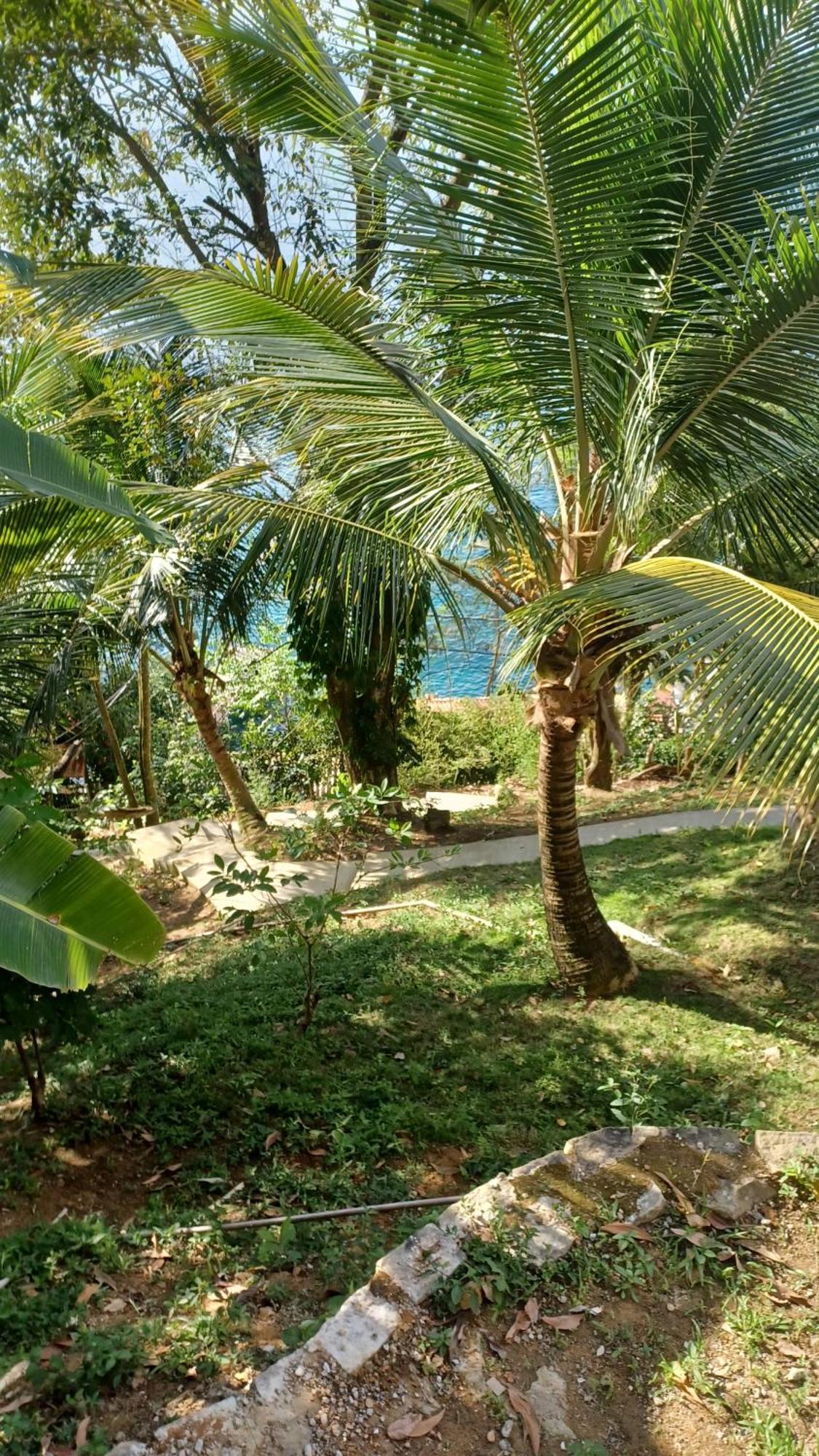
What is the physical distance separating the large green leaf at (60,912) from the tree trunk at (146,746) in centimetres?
634

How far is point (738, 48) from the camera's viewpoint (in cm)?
345

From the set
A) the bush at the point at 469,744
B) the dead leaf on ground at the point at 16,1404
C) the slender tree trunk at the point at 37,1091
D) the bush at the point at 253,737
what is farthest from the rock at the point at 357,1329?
the bush at the point at 469,744

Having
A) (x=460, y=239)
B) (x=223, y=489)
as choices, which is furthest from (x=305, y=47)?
(x=223, y=489)

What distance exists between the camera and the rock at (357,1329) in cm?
221

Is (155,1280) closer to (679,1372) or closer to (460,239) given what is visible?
(679,1372)

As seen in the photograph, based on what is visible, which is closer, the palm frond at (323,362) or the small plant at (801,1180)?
the small plant at (801,1180)

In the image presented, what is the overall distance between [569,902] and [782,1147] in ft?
5.49

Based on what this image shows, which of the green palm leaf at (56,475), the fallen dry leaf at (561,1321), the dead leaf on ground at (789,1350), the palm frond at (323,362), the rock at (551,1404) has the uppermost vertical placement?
the palm frond at (323,362)

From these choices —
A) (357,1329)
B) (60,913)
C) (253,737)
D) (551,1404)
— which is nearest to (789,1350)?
(551,1404)

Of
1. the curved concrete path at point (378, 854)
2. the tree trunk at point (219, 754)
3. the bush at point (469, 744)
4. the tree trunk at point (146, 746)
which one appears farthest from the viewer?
the bush at point (469, 744)

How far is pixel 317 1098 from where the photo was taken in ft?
12.2

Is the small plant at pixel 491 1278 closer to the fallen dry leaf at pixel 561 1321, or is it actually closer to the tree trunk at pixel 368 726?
the fallen dry leaf at pixel 561 1321

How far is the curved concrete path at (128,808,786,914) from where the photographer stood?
7008mm

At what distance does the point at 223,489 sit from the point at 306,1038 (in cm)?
273
